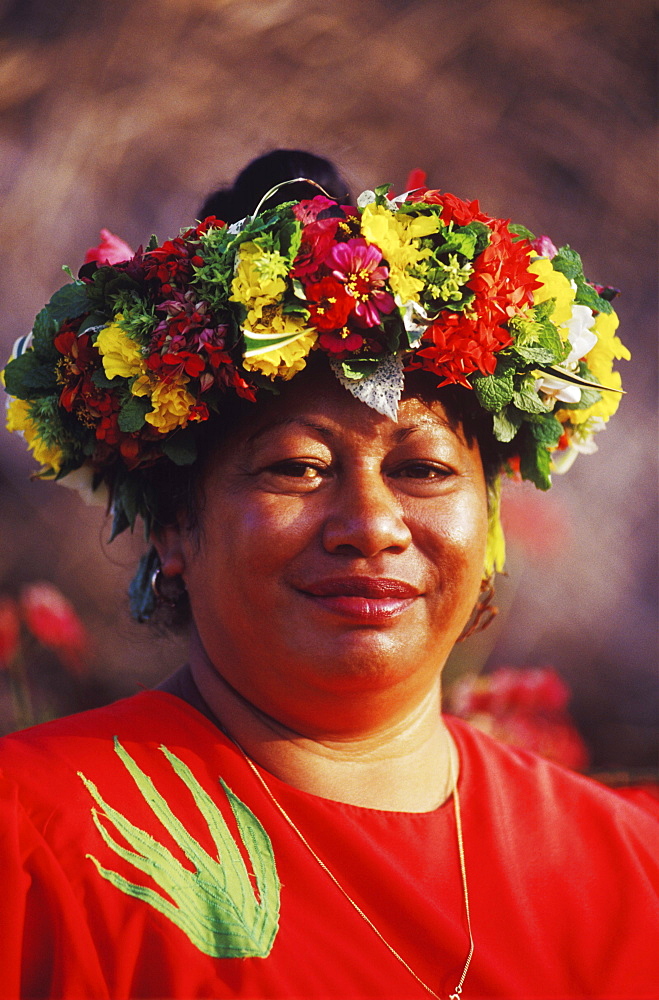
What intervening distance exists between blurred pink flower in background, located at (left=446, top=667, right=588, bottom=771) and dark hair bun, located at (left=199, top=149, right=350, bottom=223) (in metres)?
2.87

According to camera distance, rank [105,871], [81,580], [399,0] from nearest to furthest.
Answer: [105,871] < [399,0] < [81,580]

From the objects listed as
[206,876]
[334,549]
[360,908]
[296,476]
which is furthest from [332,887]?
[296,476]

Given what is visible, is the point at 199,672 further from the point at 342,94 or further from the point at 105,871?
the point at 342,94

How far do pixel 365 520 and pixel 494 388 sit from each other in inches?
19.5

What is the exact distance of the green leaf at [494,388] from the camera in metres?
2.38

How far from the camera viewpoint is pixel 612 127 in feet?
17.0

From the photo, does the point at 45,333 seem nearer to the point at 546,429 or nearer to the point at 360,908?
the point at 546,429

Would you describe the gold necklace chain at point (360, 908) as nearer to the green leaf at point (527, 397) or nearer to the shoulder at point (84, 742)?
the shoulder at point (84, 742)

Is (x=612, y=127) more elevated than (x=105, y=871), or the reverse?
(x=612, y=127)

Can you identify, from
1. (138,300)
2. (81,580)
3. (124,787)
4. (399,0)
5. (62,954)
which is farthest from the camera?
(81,580)

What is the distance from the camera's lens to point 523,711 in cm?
489

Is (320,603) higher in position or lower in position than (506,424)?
lower

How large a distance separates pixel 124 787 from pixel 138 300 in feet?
3.77

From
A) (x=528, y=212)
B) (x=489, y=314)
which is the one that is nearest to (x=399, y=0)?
(x=528, y=212)
